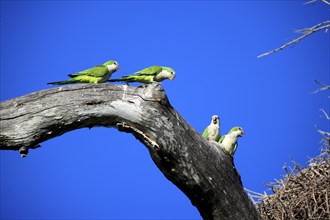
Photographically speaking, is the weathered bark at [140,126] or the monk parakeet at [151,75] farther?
the monk parakeet at [151,75]

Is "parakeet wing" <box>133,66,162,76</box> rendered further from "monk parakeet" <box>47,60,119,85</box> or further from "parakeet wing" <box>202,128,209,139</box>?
"parakeet wing" <box>202,128,209,139</box>

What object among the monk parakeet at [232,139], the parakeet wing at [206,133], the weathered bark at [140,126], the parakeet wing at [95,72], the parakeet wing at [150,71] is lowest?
the weathered bark at [140,126]

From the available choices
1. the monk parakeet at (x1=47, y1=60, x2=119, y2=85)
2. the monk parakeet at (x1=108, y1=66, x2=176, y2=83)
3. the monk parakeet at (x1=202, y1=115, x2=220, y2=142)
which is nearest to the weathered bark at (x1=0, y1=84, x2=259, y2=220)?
the monk parakeet at (x1=47, y1=60, x2=119, y2=85)

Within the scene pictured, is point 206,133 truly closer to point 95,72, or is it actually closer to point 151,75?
point 151,75

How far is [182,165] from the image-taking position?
3.80 m

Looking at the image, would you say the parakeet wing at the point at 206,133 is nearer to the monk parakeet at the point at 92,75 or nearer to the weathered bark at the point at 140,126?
the weathered bark at the point at 140,126

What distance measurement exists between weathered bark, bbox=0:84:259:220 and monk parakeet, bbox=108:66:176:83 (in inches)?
37.5

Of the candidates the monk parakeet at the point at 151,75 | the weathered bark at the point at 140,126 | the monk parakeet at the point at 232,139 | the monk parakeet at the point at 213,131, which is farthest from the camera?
the monk parakeet at the point at 213,131

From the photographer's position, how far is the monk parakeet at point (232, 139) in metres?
5.07

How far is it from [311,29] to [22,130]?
3.68 meters

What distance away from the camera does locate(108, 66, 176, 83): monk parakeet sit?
188 inches

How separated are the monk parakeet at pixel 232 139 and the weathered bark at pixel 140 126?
98 cm

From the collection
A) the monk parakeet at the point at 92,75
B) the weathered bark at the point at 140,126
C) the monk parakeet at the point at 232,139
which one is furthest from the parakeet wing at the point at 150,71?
the monk parakeet at the point at 232,139

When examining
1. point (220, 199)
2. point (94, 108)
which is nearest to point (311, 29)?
point (220, 199)
